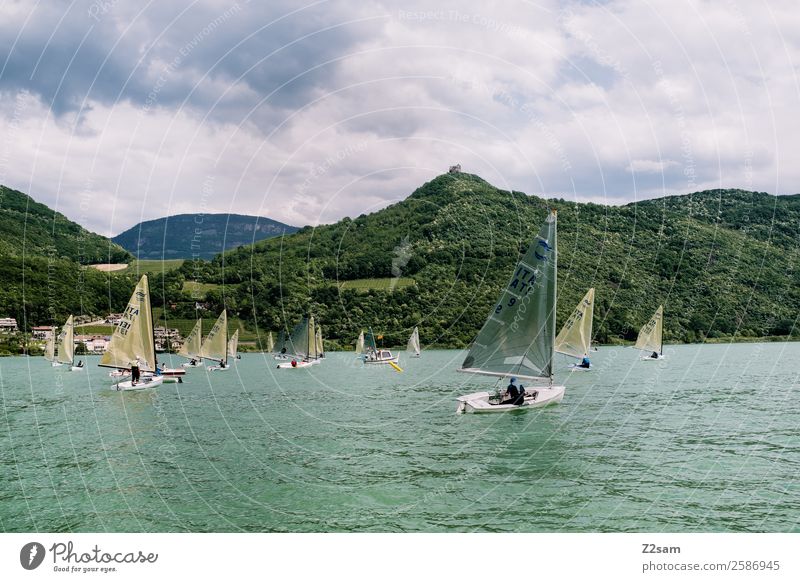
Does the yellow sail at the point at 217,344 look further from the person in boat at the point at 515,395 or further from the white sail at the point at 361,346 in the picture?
the person in boat at the point at 515,395

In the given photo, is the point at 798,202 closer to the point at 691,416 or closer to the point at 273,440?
the point at 691,416

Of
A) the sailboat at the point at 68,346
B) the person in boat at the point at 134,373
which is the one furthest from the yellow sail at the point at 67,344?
the person in boat at the point at 134,373

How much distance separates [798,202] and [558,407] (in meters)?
161

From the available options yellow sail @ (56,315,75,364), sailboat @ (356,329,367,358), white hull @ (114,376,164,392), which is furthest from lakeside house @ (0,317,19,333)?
white hull @ (114,376,164,392)

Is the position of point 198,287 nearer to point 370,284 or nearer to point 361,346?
point 370,284

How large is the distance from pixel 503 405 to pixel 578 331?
5158 cm

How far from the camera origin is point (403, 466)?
1136 inches

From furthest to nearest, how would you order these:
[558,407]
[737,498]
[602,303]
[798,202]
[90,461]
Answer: [602,303]
[798,202]
[558,407]
[90,461]
[737,498]

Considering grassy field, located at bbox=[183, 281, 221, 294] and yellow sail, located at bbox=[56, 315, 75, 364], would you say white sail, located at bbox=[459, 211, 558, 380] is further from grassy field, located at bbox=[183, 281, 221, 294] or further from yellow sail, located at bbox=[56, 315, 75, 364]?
grassy field, located at bbox=[183, 281, 221, 294]

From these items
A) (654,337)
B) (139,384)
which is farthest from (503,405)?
(654,337)

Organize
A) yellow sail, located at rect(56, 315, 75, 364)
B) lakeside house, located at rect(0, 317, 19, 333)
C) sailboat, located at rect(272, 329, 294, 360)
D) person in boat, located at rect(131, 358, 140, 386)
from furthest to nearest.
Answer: lakeside house, located at rect(0, 317, 19, 333) → sailboat, located at rect(272, 329, 294, 360) → yellow sail, located at rect(56, 315, 75, 364) → person in boat, located at rect(131, 358, 140, 386)

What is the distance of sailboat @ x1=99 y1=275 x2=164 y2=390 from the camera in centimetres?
6512

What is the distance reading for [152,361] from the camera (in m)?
68.4
